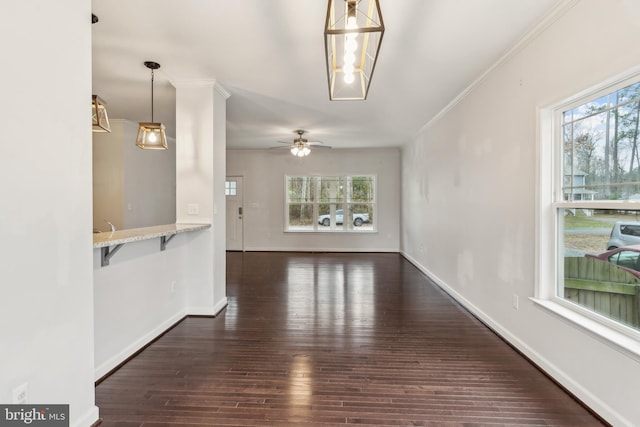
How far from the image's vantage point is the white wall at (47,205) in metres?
1.30

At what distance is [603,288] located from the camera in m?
2.01

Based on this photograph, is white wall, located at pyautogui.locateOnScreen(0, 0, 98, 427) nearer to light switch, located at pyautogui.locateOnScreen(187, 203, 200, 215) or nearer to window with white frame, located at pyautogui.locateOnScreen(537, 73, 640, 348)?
light switch, located at pyautogui.locateOnScreen(187, 203, 200, 215)

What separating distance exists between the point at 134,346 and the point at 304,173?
5968mm

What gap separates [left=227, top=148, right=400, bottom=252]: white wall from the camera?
8000 mm

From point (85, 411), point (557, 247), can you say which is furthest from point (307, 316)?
point (557, 247)

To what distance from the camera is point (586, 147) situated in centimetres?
212

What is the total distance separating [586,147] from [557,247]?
0.73 meters

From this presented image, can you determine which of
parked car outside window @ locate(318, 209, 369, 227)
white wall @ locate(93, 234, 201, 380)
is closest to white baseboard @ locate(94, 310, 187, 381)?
white wall @ locate(93, 234, 201, 380)

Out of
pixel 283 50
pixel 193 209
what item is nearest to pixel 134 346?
pixel 193 209

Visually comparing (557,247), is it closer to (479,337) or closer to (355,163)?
(479,337)

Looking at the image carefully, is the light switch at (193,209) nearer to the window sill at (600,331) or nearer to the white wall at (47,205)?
the white wall at (47,205)

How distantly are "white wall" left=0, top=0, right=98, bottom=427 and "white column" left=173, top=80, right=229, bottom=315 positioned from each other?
1763mm

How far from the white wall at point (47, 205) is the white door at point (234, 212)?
6.50 metres

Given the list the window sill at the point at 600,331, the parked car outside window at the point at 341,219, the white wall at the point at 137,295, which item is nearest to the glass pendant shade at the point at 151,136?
the white wall at the point at 137,295
